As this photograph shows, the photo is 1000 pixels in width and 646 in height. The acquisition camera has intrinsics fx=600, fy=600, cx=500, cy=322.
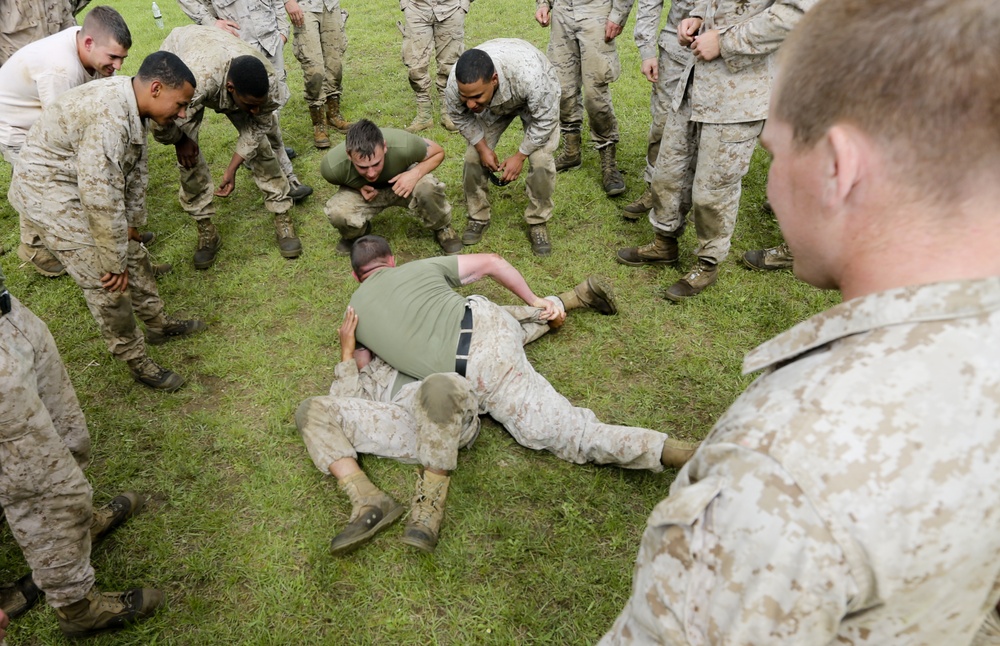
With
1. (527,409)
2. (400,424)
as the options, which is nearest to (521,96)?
(527,409)

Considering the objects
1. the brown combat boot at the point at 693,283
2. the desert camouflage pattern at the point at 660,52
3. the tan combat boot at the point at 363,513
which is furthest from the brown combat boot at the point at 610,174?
the tan combat boot at the point at 363,513

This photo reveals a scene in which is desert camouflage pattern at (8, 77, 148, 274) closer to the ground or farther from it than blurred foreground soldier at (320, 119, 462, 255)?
farther from it

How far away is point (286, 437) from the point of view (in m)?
3.51

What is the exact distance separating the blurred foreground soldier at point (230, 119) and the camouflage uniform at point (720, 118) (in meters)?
3.03

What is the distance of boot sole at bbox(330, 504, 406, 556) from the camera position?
278 centimetres

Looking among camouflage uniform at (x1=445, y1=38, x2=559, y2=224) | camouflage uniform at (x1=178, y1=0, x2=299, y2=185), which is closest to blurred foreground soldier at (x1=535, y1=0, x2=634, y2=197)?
camouflage uniform at (x1=445, y1=38, x2=559, y2=224)

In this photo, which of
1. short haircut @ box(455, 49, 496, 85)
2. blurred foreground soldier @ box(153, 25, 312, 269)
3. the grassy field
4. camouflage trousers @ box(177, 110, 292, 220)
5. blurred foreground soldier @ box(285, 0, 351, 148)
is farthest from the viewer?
blurred foreground soldier @ box(285, 0, 351, 148)

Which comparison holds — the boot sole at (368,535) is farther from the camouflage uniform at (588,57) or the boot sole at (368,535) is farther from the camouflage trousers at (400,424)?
the camouflage uniform at (588,57)

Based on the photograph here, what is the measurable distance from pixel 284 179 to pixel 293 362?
6.35ft

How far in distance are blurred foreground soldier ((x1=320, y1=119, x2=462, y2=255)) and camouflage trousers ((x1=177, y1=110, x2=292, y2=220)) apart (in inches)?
18.6

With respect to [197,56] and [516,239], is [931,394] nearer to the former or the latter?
[516,239]

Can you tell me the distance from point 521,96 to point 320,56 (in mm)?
3219

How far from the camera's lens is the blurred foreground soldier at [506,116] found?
432 centimetres

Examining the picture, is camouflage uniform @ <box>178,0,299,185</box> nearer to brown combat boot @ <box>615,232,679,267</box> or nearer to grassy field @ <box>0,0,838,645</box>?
grassy field @ <box>0,0,838,645</box>
